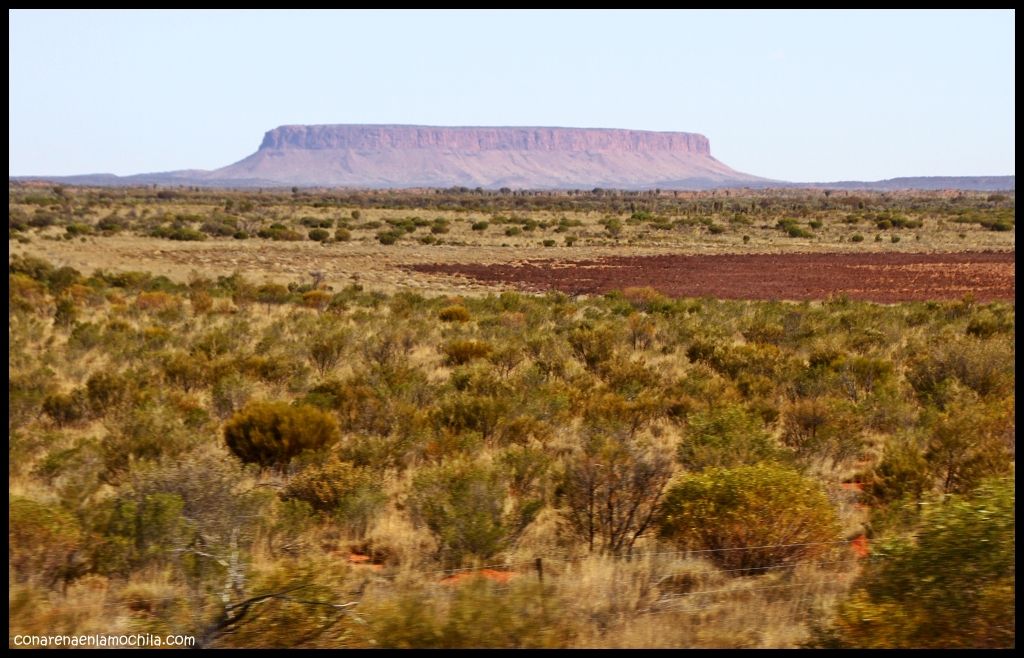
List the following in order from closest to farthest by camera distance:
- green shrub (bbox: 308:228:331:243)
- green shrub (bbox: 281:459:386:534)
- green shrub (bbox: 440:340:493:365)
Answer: green shrub (bbox: 281:459:386:534), green shrub (bbox: 440:340:493:365), green shrub (bbox: 308:228:331:243)

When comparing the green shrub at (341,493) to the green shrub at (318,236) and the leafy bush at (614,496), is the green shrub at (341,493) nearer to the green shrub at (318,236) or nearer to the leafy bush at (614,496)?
the leafy bush at (614,496)

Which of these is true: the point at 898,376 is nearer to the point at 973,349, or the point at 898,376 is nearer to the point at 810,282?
the point at 973,349

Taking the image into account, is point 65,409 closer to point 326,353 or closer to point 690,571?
point 326,353

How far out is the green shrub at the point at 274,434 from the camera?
9.31 meters

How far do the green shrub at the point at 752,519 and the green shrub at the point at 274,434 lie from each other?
449 cm

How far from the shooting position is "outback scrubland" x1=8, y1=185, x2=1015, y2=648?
511cm

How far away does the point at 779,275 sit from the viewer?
37188mm

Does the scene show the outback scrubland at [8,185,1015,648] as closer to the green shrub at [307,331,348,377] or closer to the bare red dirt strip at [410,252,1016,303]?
the green shrub at [307,331,348,377]

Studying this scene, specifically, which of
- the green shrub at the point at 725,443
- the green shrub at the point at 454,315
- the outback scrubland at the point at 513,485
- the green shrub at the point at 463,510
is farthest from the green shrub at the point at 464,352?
the green shrub at the point at 463,510

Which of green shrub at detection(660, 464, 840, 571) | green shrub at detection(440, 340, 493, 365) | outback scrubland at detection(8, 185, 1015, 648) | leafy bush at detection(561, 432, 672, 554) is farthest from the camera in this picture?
green shrub at detection(440, 340, 493, 365)

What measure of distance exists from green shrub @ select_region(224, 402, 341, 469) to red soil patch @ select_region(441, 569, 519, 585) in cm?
359

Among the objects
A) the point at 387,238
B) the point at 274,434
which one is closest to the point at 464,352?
the point at 274,434

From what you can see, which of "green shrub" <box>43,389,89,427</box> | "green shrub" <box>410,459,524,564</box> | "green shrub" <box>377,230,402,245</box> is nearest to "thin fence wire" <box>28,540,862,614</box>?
"green shrub" <box>410,459,524,564</box>

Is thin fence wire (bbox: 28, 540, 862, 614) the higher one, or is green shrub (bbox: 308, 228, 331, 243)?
green shrub (bbox: 308, 228, 331, 243)
